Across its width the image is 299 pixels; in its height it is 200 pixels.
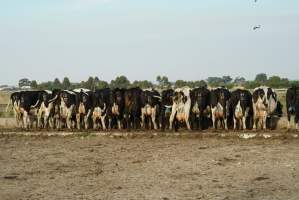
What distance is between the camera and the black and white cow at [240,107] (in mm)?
24953

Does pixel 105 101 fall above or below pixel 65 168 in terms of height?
above

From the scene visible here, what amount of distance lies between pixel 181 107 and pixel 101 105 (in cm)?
403

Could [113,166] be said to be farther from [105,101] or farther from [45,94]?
[45,94]

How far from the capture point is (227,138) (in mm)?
22188

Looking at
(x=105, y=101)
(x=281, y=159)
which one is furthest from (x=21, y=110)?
(x=281, y=159)

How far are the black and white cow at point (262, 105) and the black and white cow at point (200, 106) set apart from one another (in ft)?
7.01

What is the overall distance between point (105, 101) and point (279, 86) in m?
27.5

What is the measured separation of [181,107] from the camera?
1011 inches

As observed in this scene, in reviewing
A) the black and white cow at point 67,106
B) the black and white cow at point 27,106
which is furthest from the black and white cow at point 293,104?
the black and white cow at point 27,106

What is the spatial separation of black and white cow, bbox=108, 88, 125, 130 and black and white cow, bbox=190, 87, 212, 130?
11.2 ft

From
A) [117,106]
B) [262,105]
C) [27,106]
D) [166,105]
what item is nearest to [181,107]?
[166,105]

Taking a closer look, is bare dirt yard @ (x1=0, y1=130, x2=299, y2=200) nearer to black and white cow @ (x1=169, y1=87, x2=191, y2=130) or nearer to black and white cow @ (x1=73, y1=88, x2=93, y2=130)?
black and white cow @ (x1=169, y1=87, x2=191, y2=130)

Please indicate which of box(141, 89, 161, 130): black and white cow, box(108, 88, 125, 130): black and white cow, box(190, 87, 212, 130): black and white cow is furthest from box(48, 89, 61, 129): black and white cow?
box(190, 87, 212, 130): black and white cow

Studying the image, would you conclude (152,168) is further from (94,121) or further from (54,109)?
(54,109)
